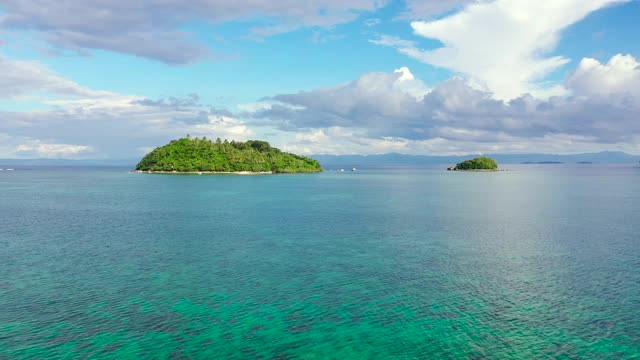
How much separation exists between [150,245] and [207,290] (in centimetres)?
2877

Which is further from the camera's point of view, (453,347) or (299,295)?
(299,295)

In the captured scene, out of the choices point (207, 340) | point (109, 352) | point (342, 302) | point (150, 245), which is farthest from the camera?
point (150, 245)

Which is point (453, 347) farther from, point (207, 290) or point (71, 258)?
point (71, 258)

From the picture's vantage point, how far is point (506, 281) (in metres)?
51.5

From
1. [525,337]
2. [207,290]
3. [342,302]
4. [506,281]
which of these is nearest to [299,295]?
[342,302]

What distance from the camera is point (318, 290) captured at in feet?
158

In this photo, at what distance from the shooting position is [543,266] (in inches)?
2309

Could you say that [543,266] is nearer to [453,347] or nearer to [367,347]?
[453,347]

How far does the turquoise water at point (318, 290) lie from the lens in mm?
34531

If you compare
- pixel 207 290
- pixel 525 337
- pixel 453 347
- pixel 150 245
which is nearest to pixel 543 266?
pixel 525 337

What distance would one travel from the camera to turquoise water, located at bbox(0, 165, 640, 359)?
1359 inches

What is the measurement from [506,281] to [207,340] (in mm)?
36135

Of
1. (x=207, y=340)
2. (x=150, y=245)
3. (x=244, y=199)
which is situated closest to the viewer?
(x=207, y=340)

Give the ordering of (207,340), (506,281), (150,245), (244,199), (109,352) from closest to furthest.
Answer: (109,352)
(207,340)
(506,281)
(150,245)
(244,199)
